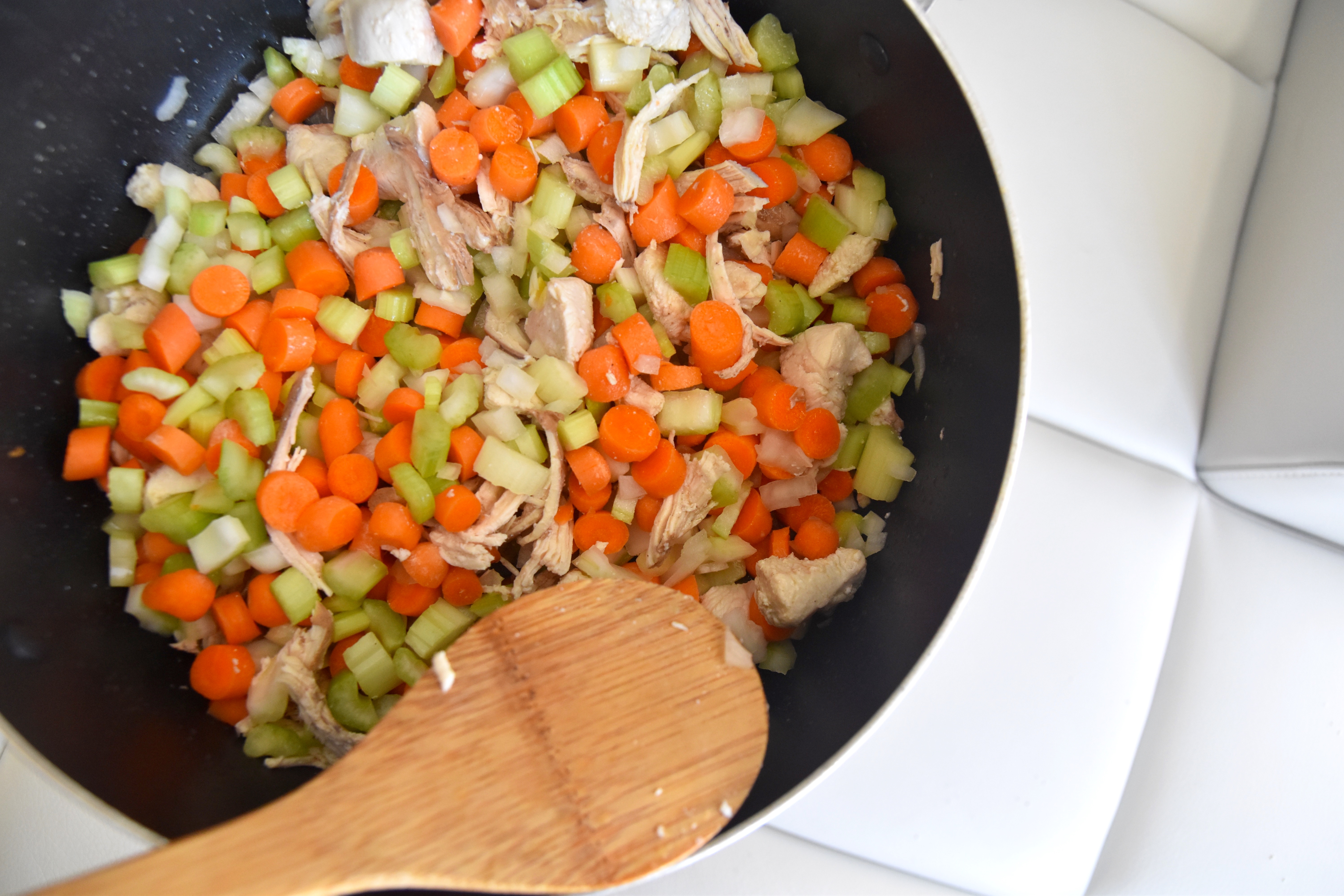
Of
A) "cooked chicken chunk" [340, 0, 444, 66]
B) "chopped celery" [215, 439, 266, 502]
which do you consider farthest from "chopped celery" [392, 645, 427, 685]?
"cooked chicken chunk" [340, 0, 444, 66]

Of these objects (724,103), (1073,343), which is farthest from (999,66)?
(724,103)

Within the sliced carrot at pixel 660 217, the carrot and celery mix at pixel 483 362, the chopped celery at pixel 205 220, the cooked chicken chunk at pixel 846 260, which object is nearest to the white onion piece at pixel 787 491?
the carrot and celery mix at pixel 483 362

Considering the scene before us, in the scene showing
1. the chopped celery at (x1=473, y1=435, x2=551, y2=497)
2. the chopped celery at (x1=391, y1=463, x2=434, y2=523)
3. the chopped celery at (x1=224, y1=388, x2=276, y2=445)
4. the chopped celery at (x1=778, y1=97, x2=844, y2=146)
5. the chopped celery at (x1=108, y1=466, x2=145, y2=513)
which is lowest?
the chopped celery at (x1=108, y1=466, x2=145, y2=513)

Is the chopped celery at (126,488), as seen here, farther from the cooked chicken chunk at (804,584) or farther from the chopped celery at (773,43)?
the chopped celery at (773,43)

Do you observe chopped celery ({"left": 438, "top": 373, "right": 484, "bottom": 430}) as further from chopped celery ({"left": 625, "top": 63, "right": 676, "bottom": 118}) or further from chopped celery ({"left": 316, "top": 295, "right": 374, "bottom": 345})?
chopped celery ({"left": 625, "top": 63, "right": 676, "bottom": 118})

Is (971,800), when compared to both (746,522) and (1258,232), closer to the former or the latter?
(746,522)
